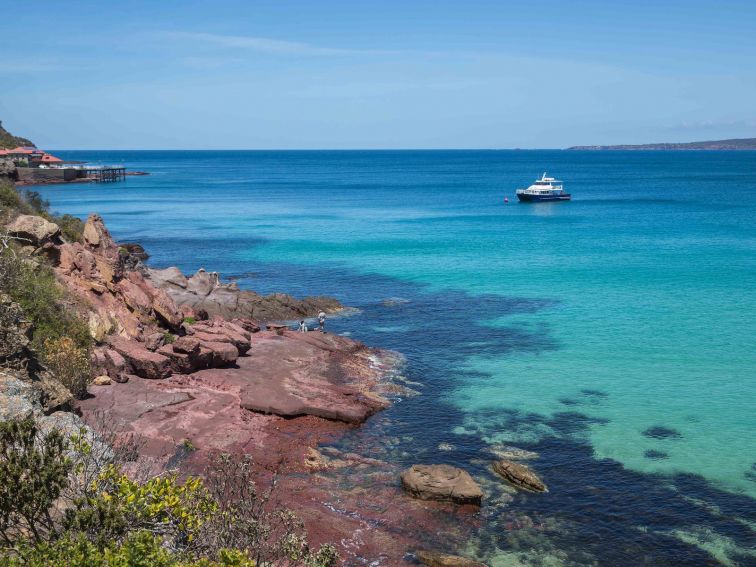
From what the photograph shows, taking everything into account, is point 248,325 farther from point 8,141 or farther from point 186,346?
point 8,141

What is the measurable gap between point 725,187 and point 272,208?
303ft

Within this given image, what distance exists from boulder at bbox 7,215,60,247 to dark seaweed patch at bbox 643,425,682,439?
2796 centimetres

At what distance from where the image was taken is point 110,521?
11.1 m

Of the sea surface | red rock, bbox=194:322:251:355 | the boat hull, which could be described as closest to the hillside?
the sea surface

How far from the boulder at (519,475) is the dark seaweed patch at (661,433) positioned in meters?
6.45

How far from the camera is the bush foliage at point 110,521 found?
33.4ft

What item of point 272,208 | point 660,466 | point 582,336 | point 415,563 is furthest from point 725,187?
point 415,563

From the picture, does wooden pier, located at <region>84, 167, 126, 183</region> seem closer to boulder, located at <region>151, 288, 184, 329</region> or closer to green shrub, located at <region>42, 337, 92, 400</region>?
boulder, located at <region>151, 288, 184, 329</region>

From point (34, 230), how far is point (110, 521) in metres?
26.0

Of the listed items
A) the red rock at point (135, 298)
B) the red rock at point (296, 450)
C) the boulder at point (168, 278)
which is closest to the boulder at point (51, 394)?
the red rock at point (296, 450)

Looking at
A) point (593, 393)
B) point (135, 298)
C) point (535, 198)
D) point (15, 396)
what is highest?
point (535, 198)

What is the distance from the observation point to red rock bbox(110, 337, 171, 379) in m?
29.6

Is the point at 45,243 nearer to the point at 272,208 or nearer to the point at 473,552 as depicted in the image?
the point at 473,552

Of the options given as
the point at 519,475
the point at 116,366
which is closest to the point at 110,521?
the point at 519,475
